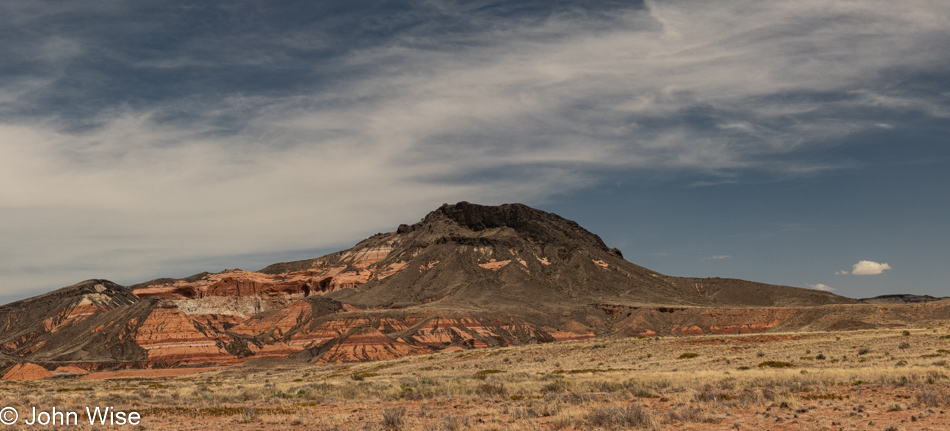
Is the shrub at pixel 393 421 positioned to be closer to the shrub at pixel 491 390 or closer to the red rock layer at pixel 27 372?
the shrub at pixel 491 390

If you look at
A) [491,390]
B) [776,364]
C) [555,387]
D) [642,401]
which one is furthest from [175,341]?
[642,401]

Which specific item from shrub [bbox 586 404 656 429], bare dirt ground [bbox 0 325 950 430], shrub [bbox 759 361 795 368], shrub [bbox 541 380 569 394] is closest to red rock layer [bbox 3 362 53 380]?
bare dirt ground [bbox 0 325 950 430]

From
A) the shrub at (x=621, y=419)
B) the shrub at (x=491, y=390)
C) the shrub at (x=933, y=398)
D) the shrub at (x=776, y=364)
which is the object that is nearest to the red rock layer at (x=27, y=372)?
the shrub at (x=491, y=390)

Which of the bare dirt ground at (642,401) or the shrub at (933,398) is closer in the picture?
the bare dirt ground at (642,401)

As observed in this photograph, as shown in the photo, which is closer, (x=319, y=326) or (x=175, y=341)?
(x=175, y=341)

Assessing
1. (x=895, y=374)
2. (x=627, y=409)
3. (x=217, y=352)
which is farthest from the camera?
(x=217, y=352)

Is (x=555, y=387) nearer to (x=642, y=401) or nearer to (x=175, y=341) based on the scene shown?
(x=642, y=401)

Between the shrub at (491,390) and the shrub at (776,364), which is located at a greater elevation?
the shrub at (776,364)

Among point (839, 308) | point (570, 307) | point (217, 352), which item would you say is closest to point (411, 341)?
point (217, 352)

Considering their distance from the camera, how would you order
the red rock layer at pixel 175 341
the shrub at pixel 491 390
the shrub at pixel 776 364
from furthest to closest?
the red rock layer at pixel 175 341 < the shrub at pixel 776 364 < the shrub at pixel 491 390

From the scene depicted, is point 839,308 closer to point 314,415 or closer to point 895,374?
point 895,374

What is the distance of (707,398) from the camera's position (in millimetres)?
27422

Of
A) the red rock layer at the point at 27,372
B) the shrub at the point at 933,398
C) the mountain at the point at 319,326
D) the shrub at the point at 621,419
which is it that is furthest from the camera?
the mountain at the point at 319,326

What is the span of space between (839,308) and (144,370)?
4430 inches
